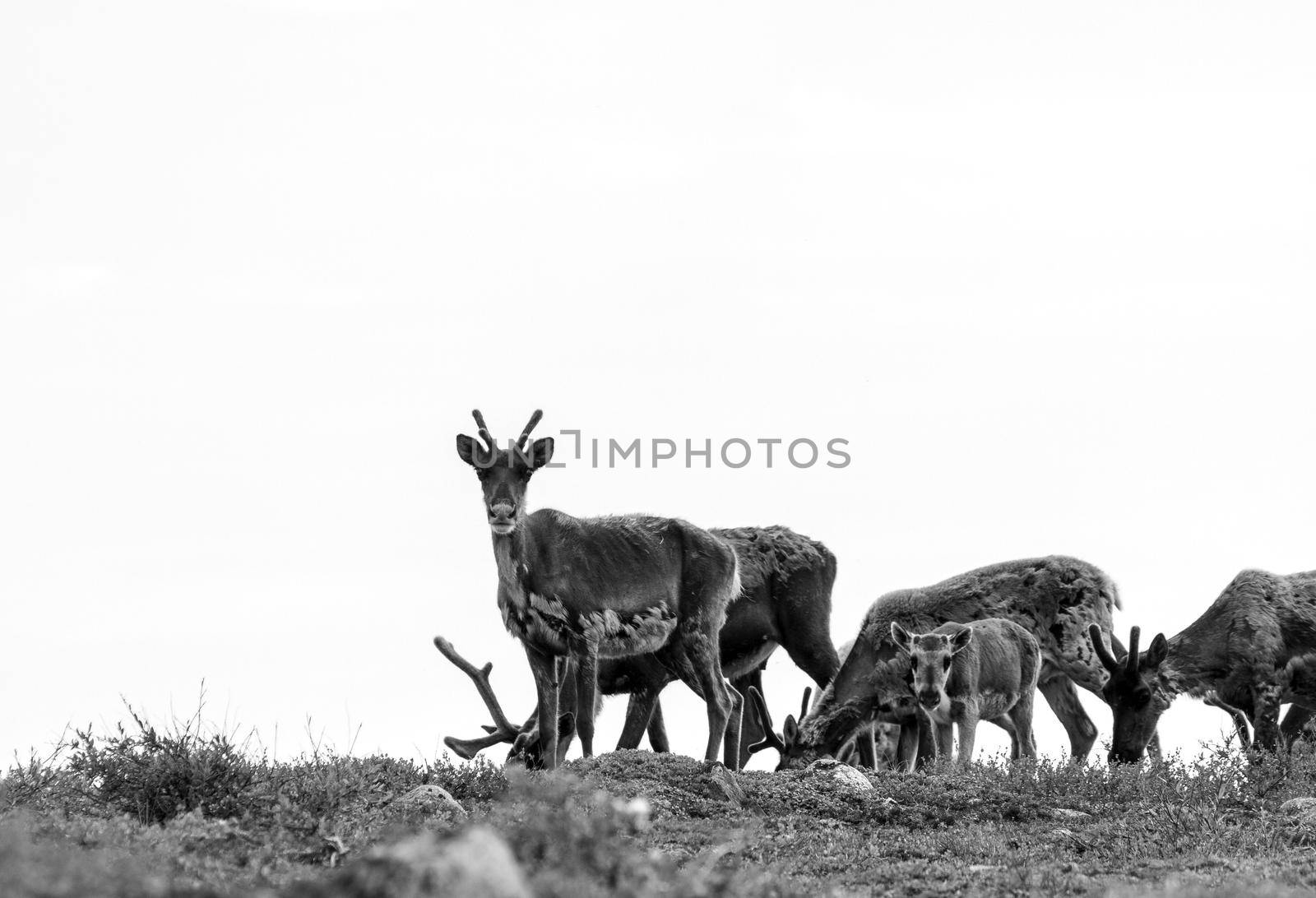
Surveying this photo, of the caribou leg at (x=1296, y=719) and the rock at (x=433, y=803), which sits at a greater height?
the caribou leg at (x=1296, y=719)

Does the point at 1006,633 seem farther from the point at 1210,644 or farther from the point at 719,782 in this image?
the point at 719,782

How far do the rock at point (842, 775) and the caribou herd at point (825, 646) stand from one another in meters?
1.11

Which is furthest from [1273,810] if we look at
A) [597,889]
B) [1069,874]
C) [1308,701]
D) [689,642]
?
[597,889]

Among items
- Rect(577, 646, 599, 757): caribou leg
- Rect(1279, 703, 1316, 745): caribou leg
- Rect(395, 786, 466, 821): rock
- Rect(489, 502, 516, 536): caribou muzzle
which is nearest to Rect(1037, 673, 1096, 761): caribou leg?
Rect(1279, 703, 1316, 745): caribou leg

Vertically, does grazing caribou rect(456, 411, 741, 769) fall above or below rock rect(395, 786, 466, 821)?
above

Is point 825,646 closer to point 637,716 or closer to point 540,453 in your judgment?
point 637,716

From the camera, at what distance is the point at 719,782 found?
47.0ft

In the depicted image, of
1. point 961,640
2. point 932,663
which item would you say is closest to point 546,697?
point 932,663

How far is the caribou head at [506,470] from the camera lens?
15531 mm

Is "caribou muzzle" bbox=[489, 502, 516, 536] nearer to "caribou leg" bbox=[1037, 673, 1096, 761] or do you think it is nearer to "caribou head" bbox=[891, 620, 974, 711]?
"caribou head" bbox=[891, 620, 974, 711]

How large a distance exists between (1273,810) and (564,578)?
6.72 metres

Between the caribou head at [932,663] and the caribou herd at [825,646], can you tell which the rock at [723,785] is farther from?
the caribou head at [932,663]

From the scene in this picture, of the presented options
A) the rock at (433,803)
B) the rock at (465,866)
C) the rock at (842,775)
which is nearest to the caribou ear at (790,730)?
the rock at (842,775)

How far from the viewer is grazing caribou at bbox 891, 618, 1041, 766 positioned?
1933cm
